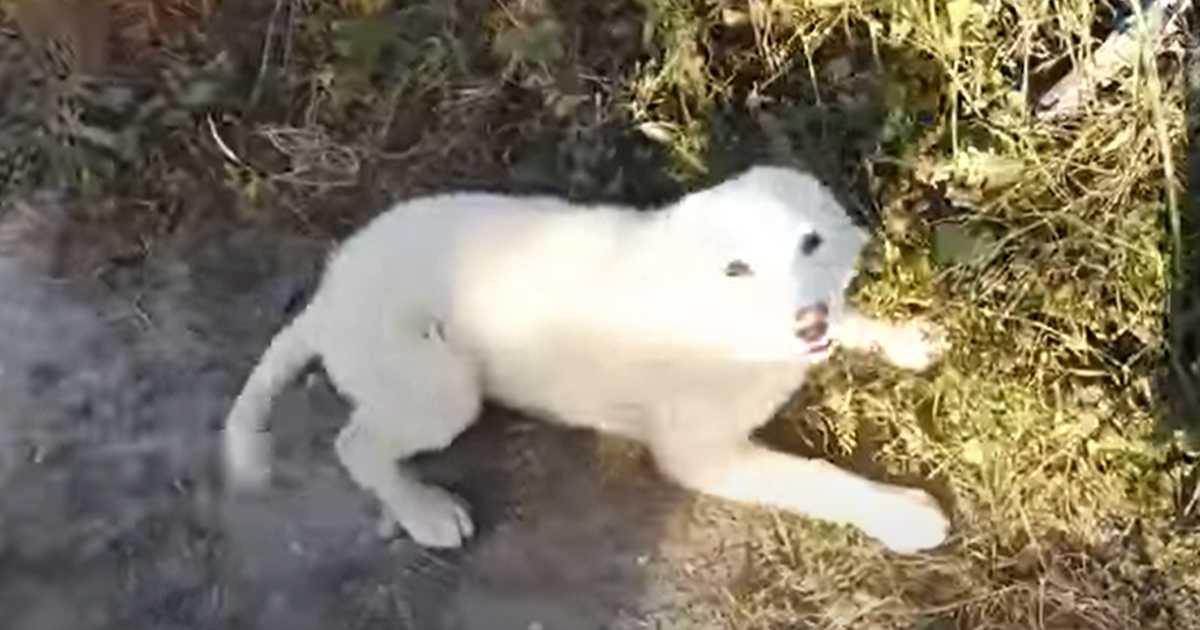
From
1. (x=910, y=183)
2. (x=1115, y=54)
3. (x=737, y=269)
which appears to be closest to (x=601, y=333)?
(x=737, y=269)

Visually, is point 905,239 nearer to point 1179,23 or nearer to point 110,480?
point 1179,23

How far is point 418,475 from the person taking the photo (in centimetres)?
200

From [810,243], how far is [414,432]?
442mm

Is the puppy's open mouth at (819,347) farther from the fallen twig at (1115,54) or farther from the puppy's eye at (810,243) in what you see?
the fallen twig at (1115,54)

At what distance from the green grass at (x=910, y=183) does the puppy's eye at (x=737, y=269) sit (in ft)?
1.21

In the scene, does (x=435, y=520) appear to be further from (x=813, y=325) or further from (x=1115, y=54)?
(x=1115, y=54)

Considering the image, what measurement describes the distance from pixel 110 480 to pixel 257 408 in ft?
0.56

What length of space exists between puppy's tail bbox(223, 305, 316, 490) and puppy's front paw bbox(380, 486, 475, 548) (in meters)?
0.16

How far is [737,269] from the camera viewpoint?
1699 millimetres

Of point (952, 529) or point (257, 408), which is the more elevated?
point (257, 408)

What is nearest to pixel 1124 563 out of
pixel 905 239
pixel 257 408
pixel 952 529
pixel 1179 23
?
pixel 952 529

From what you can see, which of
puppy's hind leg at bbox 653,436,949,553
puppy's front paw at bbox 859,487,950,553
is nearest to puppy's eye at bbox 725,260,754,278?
puppy's hind leg at bbox 653,436,949,553

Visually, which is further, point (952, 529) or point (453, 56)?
point (453, 56)

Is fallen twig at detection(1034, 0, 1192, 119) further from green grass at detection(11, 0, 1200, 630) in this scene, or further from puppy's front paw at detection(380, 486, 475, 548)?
puppy's front paw at detection(380, 486, 475, 548)
